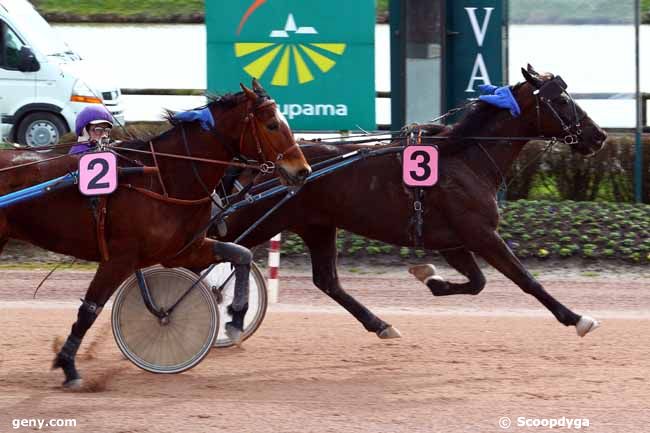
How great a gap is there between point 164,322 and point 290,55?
5440mm

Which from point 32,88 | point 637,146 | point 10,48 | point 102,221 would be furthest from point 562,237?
point 10,48

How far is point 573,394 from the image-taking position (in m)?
6.52

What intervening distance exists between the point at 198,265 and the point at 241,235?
3.39 feet

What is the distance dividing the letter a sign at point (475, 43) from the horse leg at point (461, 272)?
3.96 m

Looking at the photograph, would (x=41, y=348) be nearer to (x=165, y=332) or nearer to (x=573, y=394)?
(x=165, y=332)

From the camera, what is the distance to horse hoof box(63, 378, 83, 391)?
6.64m

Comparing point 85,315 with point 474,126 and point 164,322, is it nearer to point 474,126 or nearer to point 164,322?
point 164,322

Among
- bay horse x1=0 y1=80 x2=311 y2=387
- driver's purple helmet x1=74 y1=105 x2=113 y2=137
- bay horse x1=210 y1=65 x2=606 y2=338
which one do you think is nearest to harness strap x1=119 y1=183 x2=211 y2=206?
bay horse x1=0 y1=80 x2=311 y2=387

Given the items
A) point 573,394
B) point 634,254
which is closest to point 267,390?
point 573,394

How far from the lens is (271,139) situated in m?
6.46

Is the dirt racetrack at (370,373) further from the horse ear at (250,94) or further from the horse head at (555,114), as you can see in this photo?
the horse ear at (250,94)

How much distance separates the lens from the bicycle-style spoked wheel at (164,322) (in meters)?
6.93

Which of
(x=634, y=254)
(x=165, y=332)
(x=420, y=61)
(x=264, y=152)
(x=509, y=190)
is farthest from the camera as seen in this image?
(x=509, y=190)

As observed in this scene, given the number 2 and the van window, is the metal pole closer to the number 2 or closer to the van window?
the number 2
